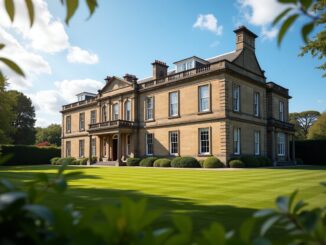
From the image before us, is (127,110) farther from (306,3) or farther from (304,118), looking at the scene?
(304,118)

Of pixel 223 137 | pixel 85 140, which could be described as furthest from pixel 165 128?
pixel 85 140

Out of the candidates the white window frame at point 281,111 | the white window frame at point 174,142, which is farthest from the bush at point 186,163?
the white window frame at point 281,111

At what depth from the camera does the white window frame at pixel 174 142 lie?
98.8ft

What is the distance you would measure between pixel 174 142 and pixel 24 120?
1742 inches

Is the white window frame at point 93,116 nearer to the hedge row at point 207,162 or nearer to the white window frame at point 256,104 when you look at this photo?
the hedge row at point 207,162

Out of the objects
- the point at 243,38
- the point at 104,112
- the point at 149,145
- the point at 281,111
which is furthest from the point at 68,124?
the point at 281,111

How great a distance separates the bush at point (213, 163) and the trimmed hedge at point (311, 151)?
16.7 m

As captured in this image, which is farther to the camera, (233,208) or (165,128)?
(165,128)

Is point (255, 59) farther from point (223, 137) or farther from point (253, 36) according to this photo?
point (223, 137)

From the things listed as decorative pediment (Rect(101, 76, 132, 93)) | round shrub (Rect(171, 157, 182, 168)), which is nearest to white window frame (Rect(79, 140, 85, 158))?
decorative pediment (Rect(101, 76, 132, 93))

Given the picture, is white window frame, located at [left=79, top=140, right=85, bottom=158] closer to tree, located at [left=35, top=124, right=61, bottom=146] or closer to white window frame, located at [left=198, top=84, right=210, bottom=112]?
white window frame, located at [left=198, top=84, right=210, bottom=112]

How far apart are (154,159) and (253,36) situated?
15893 millimetres

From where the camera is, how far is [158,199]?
7430 millimetres

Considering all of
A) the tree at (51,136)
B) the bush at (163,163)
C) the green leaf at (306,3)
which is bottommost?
the bush at (163,163)
